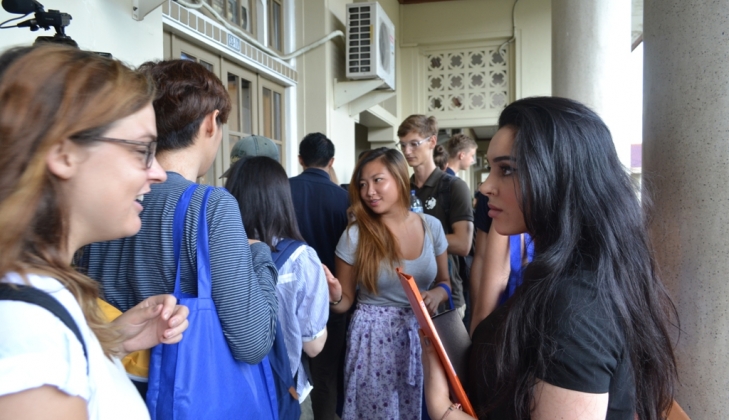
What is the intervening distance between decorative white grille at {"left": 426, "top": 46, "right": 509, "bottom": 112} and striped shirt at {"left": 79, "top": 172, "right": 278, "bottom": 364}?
23.2ft

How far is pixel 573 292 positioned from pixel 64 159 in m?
0.85

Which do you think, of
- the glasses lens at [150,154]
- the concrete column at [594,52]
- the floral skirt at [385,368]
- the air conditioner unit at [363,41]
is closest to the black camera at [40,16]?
the glasses lens at [150,154]

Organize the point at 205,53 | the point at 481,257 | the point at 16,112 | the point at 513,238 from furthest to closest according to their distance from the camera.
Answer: the point at 205,53 → the point at 481,257 → the point at 513,238 → the point at 16,112

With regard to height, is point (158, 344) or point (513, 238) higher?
point (513, 238)

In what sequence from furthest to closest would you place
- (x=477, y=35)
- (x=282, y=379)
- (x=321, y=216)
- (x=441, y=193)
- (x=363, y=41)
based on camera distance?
(x=477, y=35)
(x=363, y=41)
(x=441, y=193)
(x=321, y=216)
(x=282, y=379)

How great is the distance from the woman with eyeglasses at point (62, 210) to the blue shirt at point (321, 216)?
189 cm

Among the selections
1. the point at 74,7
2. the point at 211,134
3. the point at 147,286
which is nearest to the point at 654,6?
the point at 211,134

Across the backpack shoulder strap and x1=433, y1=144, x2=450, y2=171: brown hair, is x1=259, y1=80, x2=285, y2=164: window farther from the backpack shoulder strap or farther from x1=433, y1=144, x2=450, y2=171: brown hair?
the backpack shoulder strap

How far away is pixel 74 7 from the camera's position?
7.29ft

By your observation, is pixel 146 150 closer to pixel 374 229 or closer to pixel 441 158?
pixel 374 229

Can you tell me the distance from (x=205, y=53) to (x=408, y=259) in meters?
2.30

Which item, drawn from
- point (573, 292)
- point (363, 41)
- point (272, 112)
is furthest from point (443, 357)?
point (363, 41)

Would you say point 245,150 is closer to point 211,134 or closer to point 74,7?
point 74,7

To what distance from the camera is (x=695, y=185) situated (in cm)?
125
